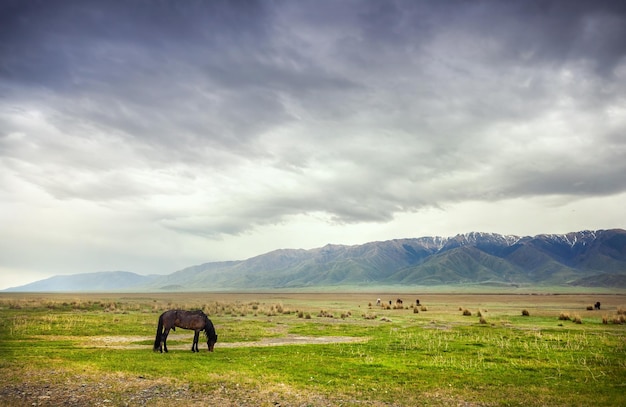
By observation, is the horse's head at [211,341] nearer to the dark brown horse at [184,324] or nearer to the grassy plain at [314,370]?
the dark brown horse at [184,324]

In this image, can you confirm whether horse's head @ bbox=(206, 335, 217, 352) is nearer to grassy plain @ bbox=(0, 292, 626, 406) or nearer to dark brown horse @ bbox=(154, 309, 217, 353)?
dark brown horse @ bbox=(154, 309, 217, 353)

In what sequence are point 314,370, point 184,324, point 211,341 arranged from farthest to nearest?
point 211,341
point 184,324
point 314,370

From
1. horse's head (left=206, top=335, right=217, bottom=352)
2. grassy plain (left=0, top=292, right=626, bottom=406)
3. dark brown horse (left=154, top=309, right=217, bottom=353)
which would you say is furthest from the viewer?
horse's head (left=206, top=335, right=217, bottom=352)

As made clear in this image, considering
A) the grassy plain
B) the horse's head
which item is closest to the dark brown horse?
the horse's head

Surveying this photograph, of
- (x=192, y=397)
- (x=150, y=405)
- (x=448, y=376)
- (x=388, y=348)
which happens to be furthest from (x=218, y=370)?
(x=388, y=348)

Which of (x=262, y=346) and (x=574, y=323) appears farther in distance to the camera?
(x=574, y=323)

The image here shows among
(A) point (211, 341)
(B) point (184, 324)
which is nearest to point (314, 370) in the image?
(A) point (211, 341)

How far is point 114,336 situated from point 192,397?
19953mm

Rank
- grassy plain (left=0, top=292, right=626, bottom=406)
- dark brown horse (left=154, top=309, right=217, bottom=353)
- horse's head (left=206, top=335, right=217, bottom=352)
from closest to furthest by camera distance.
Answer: grassy plain (left=0, top=292, right=626, bottom=406) → dark brown horse (left=154, top=309, right=217, bottom=353) → horse's head (left=206, top=335, right=217, bottom=352)

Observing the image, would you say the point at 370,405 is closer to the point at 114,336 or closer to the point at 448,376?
the point at 448,376

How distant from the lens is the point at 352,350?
80.7ft

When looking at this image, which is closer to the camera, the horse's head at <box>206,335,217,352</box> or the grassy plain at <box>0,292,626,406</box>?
the grassy plain at <box>0,292,626,406</box>

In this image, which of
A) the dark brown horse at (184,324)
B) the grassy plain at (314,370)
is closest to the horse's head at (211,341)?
the dark brown horse at (184,324)

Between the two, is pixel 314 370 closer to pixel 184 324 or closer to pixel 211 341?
pixel 211 341
